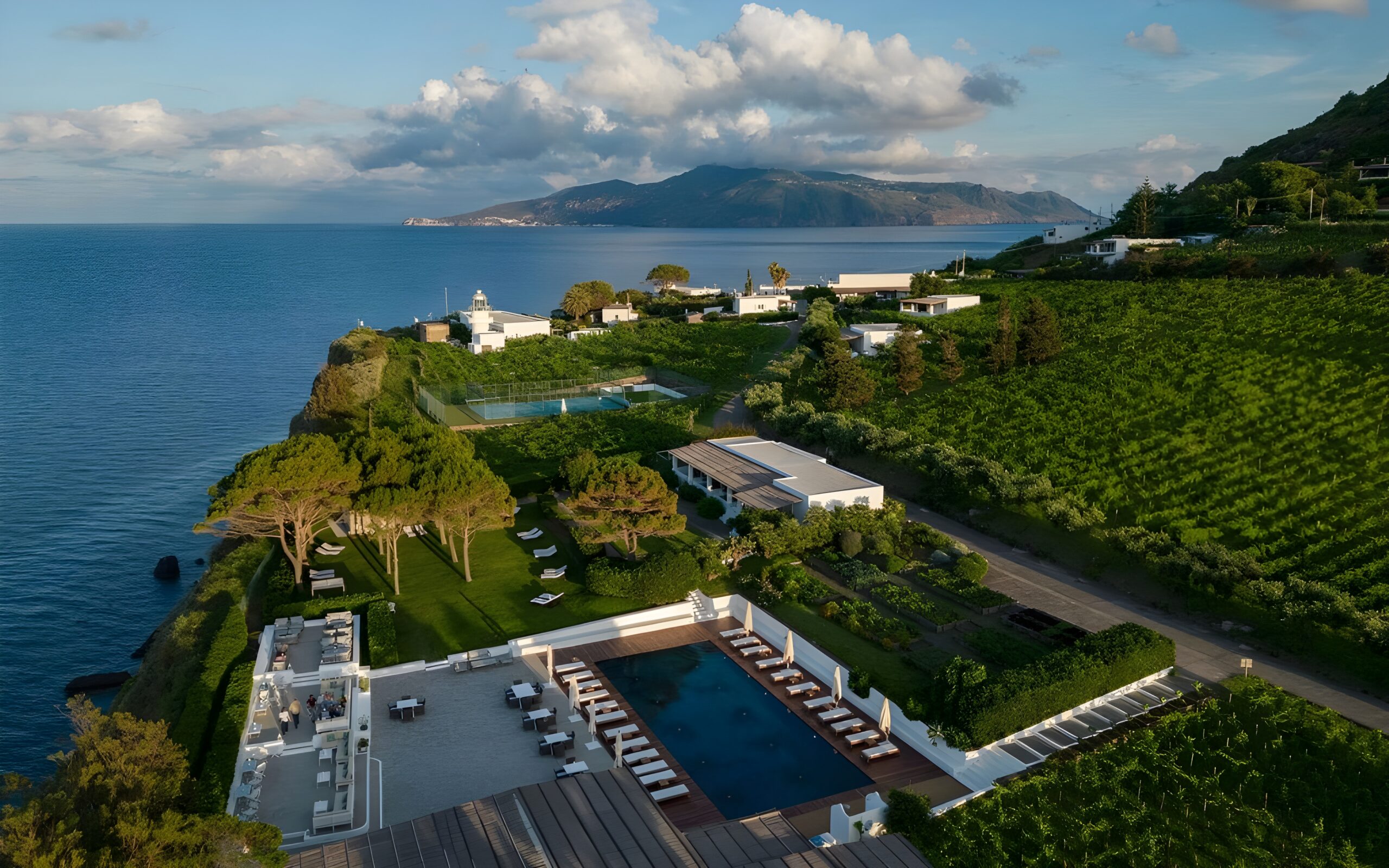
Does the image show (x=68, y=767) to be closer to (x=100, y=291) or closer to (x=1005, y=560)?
(x=1005, y=560)

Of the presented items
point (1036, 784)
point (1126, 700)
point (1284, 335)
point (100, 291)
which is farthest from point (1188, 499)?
point (100, 291)

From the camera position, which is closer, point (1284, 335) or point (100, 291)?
point (1284, 335)

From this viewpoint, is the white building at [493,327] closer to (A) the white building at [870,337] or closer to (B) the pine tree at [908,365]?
(A) the white building at [870,337]

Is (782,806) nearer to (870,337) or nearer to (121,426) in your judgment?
(870,337)

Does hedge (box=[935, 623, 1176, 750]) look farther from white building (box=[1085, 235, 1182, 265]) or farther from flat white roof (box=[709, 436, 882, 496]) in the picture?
white building (box=[1085, 235, 1182, 265])

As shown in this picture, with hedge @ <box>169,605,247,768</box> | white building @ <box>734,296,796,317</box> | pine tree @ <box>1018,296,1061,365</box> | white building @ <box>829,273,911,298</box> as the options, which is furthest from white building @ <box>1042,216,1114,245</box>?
hedge @ <box>169,605,247,768</box>
